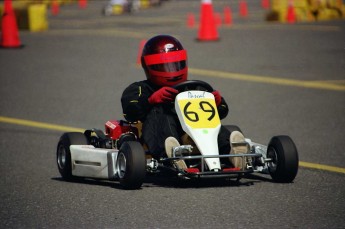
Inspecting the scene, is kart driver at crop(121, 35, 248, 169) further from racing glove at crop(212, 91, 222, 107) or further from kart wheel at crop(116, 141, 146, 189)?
kart wheel at crop(116, 141, 146, 189)

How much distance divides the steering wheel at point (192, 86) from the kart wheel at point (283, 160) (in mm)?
732

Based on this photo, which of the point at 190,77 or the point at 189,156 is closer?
the point at 189,156

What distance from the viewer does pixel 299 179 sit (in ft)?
25.4

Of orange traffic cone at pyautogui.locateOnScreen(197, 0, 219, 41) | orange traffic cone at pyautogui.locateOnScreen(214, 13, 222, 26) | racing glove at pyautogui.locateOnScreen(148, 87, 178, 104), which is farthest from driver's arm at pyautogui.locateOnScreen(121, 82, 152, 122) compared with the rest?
orange traffic cone at pyautogui.locateOnScreen(214, 13, 222, 26)

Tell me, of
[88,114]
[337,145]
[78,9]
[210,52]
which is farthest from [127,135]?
[78,9]

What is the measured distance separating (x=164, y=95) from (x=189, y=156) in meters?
0.78

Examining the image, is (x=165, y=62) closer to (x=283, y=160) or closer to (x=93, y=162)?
(x=93, y=162)

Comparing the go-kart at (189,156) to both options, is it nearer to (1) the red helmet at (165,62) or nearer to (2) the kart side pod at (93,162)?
(2) the kart side pod at (93,162)

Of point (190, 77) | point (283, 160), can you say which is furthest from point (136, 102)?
point (190, 77)

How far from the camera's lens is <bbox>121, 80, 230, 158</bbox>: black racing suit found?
746 cm

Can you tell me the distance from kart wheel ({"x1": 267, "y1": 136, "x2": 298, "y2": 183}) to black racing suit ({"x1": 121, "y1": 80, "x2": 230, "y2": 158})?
14.6 inches

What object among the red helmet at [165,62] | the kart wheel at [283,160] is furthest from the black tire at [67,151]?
the kart wheel at [283,160]

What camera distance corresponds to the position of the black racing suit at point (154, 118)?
7.46 meters

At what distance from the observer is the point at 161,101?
7.61 meters
